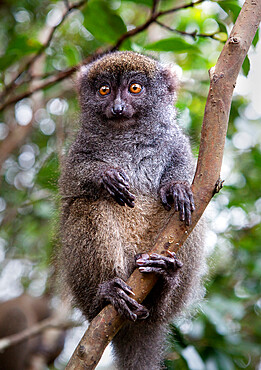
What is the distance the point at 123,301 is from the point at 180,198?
893 mm

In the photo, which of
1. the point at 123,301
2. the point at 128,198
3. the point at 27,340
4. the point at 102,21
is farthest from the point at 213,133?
the point at 27,340

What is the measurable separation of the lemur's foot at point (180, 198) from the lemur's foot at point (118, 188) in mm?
340

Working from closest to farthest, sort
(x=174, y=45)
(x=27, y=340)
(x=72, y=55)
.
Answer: (x=174, y=45) → (x=72, y=55) → (x=27, y=340)

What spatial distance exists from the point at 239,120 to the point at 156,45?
164 centimetres

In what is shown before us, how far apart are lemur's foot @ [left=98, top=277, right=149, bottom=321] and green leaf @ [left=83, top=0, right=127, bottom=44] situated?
2953mm

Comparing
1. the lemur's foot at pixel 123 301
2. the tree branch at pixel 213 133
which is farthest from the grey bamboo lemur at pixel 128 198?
the tree branch at pixel 213 133

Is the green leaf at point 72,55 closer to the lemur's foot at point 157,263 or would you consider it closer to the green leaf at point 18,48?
the green leaf at point 18,48

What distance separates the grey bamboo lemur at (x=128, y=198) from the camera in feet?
12.4

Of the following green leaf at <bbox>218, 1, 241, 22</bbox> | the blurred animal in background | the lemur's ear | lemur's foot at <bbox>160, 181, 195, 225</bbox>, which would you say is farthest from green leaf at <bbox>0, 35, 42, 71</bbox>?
the blurred animal in background

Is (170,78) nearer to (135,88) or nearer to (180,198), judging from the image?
(135,88)

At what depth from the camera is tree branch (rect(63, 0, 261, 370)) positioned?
10.5 ft

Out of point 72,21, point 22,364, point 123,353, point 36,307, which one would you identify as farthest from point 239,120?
point 22,364

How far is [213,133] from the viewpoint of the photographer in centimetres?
325

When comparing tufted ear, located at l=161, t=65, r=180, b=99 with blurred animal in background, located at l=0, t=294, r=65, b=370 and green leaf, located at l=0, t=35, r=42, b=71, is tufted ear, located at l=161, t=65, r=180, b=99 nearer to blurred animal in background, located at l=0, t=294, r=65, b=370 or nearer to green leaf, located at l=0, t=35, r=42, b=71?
green leaf, located at l=0, t=35, r=42, b=71
